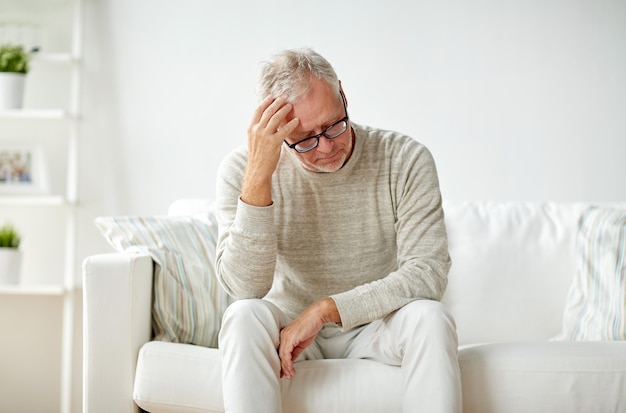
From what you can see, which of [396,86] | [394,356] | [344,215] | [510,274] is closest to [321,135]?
[344,215]

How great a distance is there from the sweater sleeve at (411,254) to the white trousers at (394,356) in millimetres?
49

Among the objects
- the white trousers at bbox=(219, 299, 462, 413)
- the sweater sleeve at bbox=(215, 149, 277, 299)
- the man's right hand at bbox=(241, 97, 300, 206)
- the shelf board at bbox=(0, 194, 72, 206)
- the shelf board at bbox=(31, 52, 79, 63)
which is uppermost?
the shelf board at bbox=(31, 52, 79, 63)

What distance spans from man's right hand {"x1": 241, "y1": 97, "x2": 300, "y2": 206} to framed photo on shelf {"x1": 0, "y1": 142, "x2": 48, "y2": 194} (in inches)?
61.3

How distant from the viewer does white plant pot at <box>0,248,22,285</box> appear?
112 inches

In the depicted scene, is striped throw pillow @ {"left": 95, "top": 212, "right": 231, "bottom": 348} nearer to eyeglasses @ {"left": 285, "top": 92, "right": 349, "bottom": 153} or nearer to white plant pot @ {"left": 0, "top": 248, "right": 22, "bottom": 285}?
eyeglasses @ {"left": 285, "top": 92, "right": 349, "bottom": 153}

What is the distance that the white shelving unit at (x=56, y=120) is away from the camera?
301cm

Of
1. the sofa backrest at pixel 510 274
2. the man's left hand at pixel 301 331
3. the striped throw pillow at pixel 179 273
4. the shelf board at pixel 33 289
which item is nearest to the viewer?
the man's left hand at pixel 301 331

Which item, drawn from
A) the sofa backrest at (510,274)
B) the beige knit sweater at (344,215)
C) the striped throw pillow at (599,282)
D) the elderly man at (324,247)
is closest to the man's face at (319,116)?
the elderly man at (324,247)

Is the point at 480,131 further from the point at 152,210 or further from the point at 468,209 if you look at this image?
the point at 152,210

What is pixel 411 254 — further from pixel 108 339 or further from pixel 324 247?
pixel 108 339

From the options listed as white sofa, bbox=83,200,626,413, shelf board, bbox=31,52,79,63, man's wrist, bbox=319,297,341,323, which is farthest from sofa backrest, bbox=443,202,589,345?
shelf board, bbox=31,52,79,63

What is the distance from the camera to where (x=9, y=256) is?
2.86m

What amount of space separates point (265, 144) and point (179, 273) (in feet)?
1.90

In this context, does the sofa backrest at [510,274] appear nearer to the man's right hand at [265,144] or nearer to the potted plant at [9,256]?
the man's right hand at [265,144]
